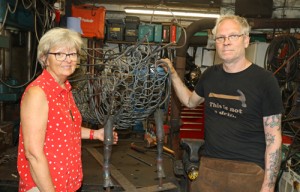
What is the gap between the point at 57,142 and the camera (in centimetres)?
143

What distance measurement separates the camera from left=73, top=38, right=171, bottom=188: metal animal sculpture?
1639mm

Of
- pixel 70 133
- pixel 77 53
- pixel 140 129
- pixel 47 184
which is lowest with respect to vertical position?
pixel 140 129

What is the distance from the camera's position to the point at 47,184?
134cm

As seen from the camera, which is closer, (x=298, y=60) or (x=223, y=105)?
(x=223, y=105)

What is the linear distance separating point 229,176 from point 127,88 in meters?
0.86

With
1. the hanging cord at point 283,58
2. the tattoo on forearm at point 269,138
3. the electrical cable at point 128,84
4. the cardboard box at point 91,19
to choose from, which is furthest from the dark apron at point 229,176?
the cardboard box at point 91,19

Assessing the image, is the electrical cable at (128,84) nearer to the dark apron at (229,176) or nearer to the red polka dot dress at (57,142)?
the red polka dot dress at (57,142)

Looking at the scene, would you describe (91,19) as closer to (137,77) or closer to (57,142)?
(137,77)

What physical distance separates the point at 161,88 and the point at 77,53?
592 millimetres

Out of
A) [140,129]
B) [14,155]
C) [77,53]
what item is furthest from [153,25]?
[77,53]

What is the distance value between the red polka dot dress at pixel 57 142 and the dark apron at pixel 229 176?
35.1 inches

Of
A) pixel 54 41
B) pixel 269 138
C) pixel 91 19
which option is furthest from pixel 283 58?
pixel 54 41

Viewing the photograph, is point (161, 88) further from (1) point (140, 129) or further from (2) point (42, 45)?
(1) point (140, 129)

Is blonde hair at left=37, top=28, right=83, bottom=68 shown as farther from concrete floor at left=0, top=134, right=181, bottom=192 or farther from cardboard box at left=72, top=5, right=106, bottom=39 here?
cardboard box at left=72, top=5, right=106, bottom=39
